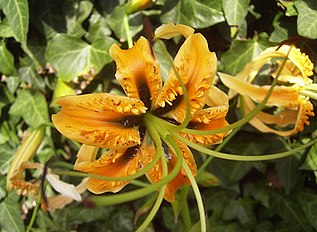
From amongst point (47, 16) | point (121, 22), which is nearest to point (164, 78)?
point (121, 22)

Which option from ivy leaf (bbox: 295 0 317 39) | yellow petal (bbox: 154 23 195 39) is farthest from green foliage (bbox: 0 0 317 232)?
yellow petal (bbox: 154 23 195 39)

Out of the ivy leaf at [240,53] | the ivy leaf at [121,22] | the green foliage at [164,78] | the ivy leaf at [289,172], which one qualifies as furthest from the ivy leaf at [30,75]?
the ivy leaf at [289,172]

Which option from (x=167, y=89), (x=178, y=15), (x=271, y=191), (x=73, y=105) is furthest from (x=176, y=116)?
(x=271, y=191)

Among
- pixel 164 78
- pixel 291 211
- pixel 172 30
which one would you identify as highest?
pixel 172 30

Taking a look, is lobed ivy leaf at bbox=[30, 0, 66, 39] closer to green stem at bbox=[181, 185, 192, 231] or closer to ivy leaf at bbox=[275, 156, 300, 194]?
green stem at bbox=[181, 185, 192, 231]

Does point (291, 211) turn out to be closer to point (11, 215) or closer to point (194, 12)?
point (194, 12)

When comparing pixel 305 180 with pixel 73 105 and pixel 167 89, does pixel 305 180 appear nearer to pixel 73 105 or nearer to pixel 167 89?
pixel 167 89
